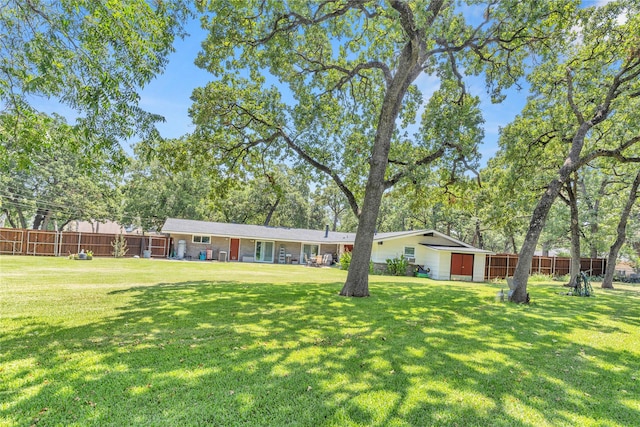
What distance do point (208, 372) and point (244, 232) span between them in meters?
23.3

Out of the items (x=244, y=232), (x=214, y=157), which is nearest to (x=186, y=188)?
(x=244, y=232)

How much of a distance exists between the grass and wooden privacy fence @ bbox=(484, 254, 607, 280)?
48.2 ft

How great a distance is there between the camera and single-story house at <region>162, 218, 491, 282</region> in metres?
19.9

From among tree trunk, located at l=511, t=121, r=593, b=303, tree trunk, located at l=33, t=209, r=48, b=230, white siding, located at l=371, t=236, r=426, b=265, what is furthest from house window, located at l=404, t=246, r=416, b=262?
tree trunk, located at l=33, t=209, r=48, b=230

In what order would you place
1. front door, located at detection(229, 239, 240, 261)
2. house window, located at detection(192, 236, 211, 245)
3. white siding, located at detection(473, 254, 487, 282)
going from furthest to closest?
front door, located at detection(229, 239, 240, 261), house window, located at detection(192, 236, 211, 245), white siding, located at detection(473, 254, 487, 282)

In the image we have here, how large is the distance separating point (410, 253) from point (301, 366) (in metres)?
18.7

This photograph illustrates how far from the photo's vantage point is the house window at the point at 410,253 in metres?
21.3

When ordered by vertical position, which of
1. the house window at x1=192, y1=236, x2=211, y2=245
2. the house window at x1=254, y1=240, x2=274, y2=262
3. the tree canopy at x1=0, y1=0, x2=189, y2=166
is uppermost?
the tree canopy at x1=0, y1=0, x2=189, y2=166

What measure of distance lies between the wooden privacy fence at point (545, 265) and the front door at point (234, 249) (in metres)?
18.6

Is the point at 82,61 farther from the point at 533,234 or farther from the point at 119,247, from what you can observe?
the point at 119,247

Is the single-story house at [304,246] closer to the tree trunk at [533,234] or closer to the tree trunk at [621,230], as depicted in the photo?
the tree trunk at [621,230]

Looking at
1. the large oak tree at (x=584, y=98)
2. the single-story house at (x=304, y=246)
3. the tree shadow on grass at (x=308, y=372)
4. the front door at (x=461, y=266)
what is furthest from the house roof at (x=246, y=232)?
the tree shadow on grass at (x=308, y=372)

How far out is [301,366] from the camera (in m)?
3.83

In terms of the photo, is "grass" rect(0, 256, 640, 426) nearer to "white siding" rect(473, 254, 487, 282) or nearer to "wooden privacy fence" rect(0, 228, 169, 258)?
"white siding" rect(473, 254, 487, 282)
